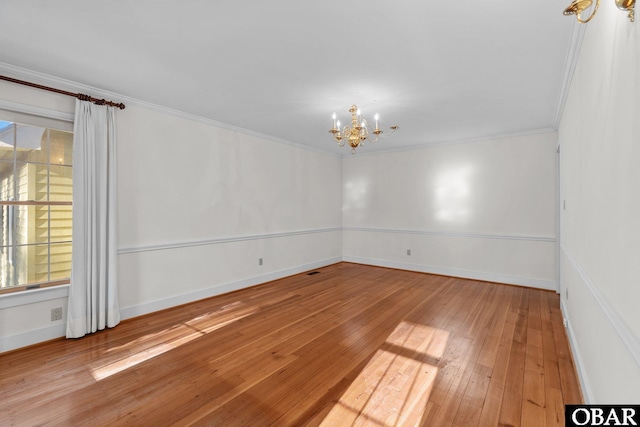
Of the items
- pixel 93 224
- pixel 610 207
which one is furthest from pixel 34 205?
pixel 610 207

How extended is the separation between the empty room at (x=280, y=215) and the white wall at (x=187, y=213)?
0.09 ft

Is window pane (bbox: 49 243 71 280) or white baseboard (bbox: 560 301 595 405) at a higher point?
window pane (bbox: 49 243 71 280)

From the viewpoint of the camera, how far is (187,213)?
4.05 metres

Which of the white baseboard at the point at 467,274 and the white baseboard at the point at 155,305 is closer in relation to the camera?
the white baseboard at the point at 155,305

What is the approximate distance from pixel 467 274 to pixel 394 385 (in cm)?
396

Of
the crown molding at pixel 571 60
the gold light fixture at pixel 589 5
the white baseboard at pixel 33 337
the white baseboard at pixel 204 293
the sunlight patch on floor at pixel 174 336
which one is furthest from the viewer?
the white baseboard at pixel 204 293

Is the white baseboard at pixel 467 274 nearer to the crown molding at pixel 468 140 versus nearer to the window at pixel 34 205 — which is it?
the crown molding at pixel 468 140

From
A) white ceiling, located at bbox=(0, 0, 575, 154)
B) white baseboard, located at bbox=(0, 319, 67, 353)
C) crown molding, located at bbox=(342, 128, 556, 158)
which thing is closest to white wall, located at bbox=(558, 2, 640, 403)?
white ceiling, located at bbox=(0, 0, 575, 154)

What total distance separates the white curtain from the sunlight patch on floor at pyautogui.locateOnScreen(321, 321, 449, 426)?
2.81 metres

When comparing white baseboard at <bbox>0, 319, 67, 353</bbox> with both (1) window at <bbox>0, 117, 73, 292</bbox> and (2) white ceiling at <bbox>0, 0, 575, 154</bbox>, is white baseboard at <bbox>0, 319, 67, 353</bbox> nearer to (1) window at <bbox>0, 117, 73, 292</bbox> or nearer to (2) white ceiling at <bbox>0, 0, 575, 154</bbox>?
(1) window at <bbox>0, 117, 73, 292</bbox>

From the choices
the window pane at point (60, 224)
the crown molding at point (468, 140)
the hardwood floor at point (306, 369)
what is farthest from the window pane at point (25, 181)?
the crown molding at point (468, 140)

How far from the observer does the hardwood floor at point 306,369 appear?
1880 millimetres

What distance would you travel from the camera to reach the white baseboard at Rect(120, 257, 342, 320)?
351cm

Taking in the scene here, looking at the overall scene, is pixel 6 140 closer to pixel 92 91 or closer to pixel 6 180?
pixel 6 180
